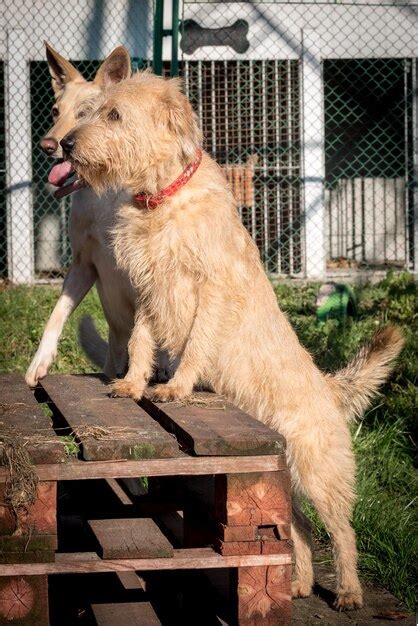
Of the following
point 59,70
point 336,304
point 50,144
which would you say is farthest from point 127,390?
point 336,304

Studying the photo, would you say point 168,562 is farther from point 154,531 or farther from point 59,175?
point 59,175

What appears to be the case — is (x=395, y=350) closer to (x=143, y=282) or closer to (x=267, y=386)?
(x=267, y=386)

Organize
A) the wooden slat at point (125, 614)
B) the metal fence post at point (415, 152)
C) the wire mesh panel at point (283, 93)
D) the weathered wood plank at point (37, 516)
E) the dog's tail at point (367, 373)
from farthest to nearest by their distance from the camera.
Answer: the metal fence post at point (415, 152)
the wire mesh panel at point (283, 93)
the dog's tail at point (367, 373)
the wooden slat at point (125, 614)
the weathered wood plank at point (37, 516)

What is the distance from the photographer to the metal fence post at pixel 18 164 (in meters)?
11.5

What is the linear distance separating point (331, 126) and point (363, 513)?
11.0 metres

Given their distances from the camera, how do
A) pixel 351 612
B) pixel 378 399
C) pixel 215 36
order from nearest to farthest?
pixel 351 612 < pixel 378 399 < pixel 215 36

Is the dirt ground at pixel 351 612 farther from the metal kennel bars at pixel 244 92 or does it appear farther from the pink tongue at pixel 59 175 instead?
the metal kennel bars at pixel 244 92

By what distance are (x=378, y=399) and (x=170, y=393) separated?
247 cm

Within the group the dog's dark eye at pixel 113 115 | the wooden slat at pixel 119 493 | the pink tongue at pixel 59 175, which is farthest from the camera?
the pink tongue at pixel 59 175

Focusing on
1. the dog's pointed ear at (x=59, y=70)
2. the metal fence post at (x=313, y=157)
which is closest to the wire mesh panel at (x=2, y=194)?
the metal fence post at (x=313, y=157)

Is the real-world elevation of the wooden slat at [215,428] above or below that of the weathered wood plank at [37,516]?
above

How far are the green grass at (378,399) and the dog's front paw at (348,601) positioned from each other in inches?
8.2

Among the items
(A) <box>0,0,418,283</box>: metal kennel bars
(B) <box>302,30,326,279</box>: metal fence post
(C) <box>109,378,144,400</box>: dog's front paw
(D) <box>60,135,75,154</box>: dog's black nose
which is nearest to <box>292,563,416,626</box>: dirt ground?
(C) <box>109,378,144,400</box>: dog's front paw

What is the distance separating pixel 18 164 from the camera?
11.6 m
